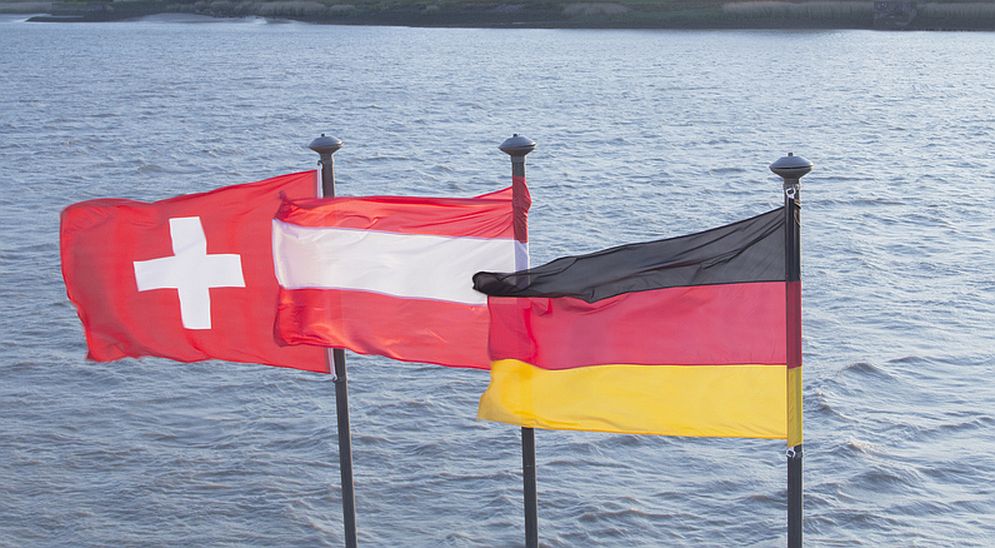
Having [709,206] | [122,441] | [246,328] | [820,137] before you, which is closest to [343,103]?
[820,137]

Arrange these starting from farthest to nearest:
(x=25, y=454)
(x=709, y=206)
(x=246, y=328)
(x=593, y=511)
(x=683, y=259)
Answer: (x=709, y=206), (x=25, y=454), (x=593, y=511), (x=246, y=328), (x=683, y=259)

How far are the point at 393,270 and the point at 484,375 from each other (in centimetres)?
851

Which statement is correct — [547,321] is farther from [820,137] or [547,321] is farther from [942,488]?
[820,137]

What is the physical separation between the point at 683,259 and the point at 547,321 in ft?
3.09

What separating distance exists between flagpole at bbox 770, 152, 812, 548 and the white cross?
3.77 m

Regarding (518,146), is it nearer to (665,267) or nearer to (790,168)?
(665,267)

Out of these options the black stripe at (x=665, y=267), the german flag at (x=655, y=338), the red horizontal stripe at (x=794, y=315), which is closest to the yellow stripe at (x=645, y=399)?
the german flag at (x=655, y=338)

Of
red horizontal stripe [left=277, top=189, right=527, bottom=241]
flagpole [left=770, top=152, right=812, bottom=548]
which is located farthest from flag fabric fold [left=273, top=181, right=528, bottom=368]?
flagpole [left=770, top=152, right=812, bottom=548]

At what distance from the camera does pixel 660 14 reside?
132 m

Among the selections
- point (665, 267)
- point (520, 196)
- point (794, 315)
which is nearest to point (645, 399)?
point (665, 267)

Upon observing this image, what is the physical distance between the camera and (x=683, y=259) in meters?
7.94

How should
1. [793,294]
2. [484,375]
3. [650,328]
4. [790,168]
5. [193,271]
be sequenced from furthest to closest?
[484,375], [193,271], [650,328], [793,294], [790,168]

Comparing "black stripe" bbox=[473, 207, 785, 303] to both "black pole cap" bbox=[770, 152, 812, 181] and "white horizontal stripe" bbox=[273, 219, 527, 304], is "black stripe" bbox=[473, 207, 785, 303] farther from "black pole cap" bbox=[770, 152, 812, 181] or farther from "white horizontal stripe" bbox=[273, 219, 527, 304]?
"white horizontal stripe" bbox=[273, 219, 527, 304]

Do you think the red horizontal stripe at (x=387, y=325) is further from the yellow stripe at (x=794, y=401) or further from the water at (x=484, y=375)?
the water at (x=484, y=375)
